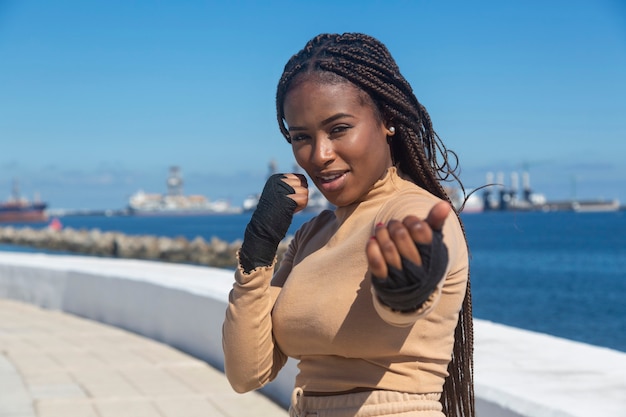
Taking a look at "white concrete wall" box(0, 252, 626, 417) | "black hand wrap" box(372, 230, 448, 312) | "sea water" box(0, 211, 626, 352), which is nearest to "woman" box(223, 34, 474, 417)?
"black hand wrap" box(372, 230, 448, 312)

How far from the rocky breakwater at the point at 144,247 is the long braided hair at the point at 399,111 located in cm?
2444

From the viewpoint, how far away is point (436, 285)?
147 cm

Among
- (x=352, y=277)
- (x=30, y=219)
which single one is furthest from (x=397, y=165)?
(x=30, y=219)

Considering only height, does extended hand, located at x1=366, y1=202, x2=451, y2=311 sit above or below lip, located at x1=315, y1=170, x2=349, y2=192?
below

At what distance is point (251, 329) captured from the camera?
1928 millimetres

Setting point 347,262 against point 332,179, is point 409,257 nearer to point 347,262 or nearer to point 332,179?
point 347,262

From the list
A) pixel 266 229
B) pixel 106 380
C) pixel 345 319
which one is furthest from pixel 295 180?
pixel 106 380

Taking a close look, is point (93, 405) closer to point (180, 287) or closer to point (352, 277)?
point (180, 287)

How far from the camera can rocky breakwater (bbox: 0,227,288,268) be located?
106ft

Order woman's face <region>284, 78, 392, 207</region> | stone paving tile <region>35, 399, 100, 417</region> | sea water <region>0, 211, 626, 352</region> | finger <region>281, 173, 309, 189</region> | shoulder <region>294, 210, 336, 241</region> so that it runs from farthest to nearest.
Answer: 1. sea water <region>0, 211, 626, 352</region>
2. stone paving tile <region>35, 399, 100, 417</region>
3. shoulder <region>294, 210, 336, 241</region>
4. finger <region>281, 173, 309, 189</region>
5. woman's face <region>284, 78, 392, 207</region>

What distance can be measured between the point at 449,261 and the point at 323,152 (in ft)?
1.47

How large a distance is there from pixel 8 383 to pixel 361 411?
4353 millimetres

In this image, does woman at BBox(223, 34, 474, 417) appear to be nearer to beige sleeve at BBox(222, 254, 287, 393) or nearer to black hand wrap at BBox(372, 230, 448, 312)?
beige sleeve at BBox(222, 254, 287, 393)

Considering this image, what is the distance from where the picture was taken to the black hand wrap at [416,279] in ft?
4.67
